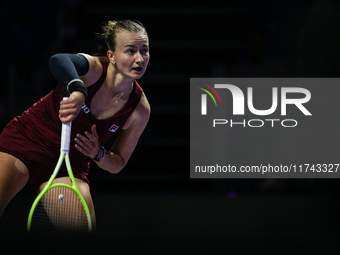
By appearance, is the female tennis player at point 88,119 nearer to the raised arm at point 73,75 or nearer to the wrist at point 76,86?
the raised arm at point 73,75

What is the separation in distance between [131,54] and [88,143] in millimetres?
401

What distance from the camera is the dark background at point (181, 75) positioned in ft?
8.09

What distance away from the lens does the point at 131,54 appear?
69.0 inches

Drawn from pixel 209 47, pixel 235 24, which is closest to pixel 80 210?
pixel 209 47

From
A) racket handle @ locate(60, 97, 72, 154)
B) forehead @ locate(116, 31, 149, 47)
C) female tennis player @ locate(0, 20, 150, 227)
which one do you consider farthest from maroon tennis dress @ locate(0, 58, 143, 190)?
racket handle @ locate(60, 97, 72, 154)

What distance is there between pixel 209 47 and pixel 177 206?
1376 mm

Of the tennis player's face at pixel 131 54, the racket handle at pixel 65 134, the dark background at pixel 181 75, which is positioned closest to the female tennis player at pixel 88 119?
the tennis player's face at pixel 131 54

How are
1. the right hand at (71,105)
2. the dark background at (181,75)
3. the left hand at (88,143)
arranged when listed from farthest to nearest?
the dark background at (181,75) < the left hand at (88,143) < the right hand at (71,105)

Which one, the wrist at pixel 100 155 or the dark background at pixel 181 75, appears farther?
the dark background at pixel 181 75

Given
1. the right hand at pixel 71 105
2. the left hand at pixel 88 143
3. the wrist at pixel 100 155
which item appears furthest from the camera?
the wrist at pixel 100 155

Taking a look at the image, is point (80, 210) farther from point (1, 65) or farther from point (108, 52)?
point (1, 65)

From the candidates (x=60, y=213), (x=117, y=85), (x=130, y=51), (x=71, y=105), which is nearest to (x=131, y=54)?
(x=130, y=51)

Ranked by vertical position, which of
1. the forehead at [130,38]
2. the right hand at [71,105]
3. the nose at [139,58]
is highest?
the forehead at [130,38]

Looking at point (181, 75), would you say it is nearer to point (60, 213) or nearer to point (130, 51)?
point (130, 51)
